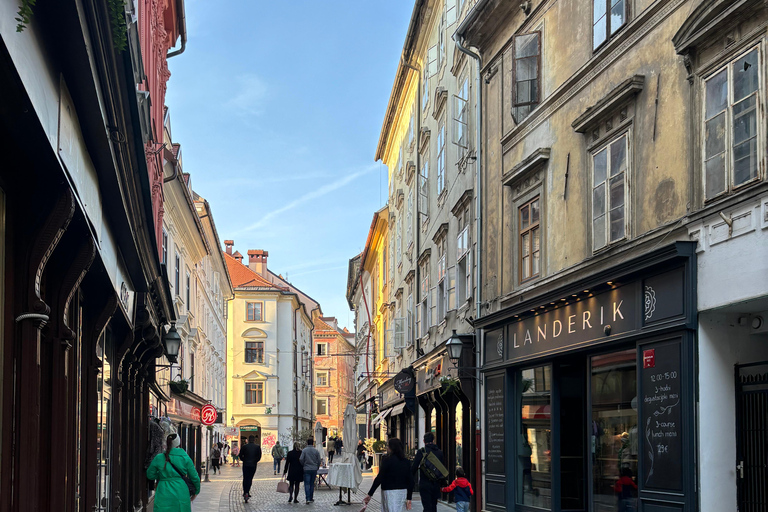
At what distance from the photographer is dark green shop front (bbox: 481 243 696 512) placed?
440 inches

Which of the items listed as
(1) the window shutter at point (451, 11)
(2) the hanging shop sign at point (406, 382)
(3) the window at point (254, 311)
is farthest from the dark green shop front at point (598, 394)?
(3) the window at point (254, 311)

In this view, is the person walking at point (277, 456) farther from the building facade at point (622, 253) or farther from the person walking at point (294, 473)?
the building facade at point (622, 253)

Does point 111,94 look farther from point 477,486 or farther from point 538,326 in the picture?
point 477,486

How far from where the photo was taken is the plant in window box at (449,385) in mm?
20719

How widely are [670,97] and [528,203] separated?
5.72 meters

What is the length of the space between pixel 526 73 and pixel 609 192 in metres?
4.67

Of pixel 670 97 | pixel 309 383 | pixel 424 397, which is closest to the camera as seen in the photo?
pixel 670 97

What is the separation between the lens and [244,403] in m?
80.9

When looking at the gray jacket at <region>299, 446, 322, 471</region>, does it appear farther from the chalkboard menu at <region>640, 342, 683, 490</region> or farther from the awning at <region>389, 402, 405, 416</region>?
the chalkboard menu at <region>640, 342, 683, 490</region>

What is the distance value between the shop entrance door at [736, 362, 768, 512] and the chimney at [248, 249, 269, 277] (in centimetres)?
8738

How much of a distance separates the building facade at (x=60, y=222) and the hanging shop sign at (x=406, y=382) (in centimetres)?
1779

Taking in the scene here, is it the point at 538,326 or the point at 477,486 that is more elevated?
the point at 538,326

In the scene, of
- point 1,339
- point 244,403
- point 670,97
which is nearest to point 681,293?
point 670,97

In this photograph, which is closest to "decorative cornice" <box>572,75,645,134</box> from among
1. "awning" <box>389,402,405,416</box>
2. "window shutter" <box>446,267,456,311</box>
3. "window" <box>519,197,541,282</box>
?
"window" <box>519,197,541,282</box>
